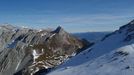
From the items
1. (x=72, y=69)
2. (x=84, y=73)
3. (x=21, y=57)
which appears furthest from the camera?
(x=21, y=57)

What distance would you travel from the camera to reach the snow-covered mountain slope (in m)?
60.3

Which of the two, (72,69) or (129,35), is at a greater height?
(129,35)

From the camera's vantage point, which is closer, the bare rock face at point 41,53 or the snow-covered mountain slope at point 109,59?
the snow-covered mountain slope at point 109,59

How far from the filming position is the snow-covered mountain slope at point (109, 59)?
198 ft

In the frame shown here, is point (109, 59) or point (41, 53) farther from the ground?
point (109, 59)

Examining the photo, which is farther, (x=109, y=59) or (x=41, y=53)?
(x=41, y=53)

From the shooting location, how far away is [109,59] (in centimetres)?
6850

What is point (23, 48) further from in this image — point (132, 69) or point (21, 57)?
point (132, 69)

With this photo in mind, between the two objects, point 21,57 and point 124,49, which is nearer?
point 124,49

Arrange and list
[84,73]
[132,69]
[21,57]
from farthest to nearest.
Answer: [21,57], [84,73], [132,69]

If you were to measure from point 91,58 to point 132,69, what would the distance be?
20034mm

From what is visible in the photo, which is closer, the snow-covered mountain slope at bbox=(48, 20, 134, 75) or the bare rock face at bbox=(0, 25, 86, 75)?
the snow-covered mountain slope at bbox=(48, 20, 134, 75)

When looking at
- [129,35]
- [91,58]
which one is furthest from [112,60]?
[129,35]

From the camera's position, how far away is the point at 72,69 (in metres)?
69.2
